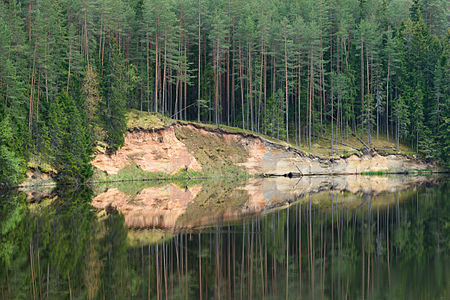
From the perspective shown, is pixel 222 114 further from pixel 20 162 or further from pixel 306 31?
pixel 20 162

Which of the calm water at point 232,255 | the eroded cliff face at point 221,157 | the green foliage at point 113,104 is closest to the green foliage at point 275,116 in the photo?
the eroded cliff face at point 221,157

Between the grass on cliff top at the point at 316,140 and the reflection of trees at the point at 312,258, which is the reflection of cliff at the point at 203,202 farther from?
the grass on cliff top at the point at 316,140

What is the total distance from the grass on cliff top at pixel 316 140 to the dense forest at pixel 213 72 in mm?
1199

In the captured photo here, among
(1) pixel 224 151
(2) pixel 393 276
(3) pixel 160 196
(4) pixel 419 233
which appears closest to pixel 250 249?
(2) pixel 393 276

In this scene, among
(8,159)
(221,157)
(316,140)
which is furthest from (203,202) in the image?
(316,140)

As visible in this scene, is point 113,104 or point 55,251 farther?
point 113,104

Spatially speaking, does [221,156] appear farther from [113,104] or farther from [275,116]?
[113,104]

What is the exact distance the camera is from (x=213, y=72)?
203 ft

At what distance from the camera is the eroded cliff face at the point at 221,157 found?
2015 inches

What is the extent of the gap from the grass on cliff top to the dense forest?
1199 mm

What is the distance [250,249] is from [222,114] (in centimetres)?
5352

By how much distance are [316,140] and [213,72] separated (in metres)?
18.4

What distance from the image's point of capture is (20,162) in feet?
128

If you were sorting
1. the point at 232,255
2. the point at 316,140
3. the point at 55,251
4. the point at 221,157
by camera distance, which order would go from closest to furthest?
the point at 232,255 < the point at 55,251 < the point at 221,157 < the point at 316,140
